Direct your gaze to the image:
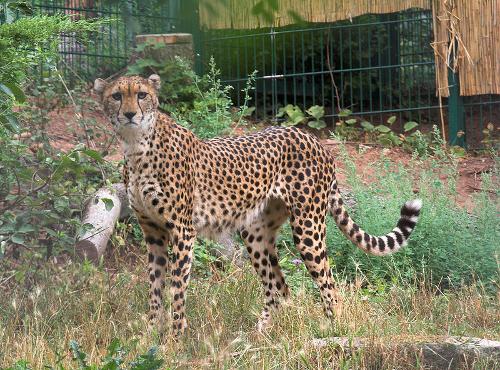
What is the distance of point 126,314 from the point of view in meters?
5.34

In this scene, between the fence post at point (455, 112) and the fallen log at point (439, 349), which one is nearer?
the fallen log at point (439, 349)

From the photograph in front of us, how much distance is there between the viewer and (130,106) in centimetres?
531

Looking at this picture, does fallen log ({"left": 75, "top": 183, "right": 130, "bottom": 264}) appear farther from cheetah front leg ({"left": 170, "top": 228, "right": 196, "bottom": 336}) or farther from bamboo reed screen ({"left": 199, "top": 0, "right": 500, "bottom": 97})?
bamboo reed screen ({"left": 199, "top": 0, "right": 500, "bottom": 97})

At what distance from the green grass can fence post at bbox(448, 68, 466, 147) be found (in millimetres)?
2275

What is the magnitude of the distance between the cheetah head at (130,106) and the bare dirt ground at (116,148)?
149cm

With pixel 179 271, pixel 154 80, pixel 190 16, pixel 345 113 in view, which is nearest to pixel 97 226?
pixel 179 271

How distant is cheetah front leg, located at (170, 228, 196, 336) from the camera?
5.36 meters

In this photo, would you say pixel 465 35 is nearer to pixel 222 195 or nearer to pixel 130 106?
pixel 222 195

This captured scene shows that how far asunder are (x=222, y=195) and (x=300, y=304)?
774mm

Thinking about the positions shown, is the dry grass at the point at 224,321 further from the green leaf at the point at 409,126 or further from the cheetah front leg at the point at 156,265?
the green leaf at the point at 409,126

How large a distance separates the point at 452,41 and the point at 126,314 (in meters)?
5.18

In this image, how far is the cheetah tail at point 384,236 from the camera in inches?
223

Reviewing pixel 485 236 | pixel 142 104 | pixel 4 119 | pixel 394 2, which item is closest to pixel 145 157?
pixel 142 104

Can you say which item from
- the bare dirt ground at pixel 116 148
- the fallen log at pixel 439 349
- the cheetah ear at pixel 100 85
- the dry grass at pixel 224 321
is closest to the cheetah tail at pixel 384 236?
the dry grass at pixel 224 321
